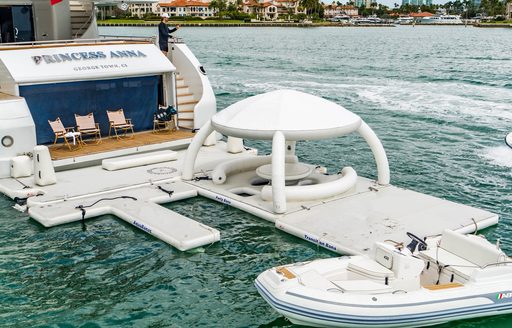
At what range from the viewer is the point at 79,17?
2525cm

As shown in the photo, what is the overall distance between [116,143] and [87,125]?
102cm

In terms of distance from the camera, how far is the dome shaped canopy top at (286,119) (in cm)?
1360

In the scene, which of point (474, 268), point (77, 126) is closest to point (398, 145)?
point (77, 126)

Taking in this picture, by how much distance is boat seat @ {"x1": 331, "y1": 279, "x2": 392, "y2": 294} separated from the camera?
9117mm

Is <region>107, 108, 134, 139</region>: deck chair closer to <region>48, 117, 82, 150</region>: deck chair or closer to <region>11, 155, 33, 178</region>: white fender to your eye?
<region>48, 117, 82, 150</region>: deck chair

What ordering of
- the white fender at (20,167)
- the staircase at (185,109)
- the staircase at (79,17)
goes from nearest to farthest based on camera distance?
the white fender at (20,167) < the staircase at (185,109) < the staircase at (79,17)

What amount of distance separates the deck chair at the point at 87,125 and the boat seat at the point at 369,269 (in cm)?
1090

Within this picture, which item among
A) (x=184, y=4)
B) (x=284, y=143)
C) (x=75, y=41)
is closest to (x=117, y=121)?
(x=75, y=41)

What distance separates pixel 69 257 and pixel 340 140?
14.3m

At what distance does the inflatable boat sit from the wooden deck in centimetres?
950

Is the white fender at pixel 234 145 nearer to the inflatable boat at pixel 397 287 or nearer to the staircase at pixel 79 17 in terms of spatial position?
the inflatable boat at pixel 397 287

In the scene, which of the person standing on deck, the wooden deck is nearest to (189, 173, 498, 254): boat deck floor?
the wooden deck

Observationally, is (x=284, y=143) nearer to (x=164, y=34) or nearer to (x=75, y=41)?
(x=75, y=41)

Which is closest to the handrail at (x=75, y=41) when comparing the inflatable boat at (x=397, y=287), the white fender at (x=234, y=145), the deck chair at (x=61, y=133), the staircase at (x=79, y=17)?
the deck chair at (x=61, y=133)
